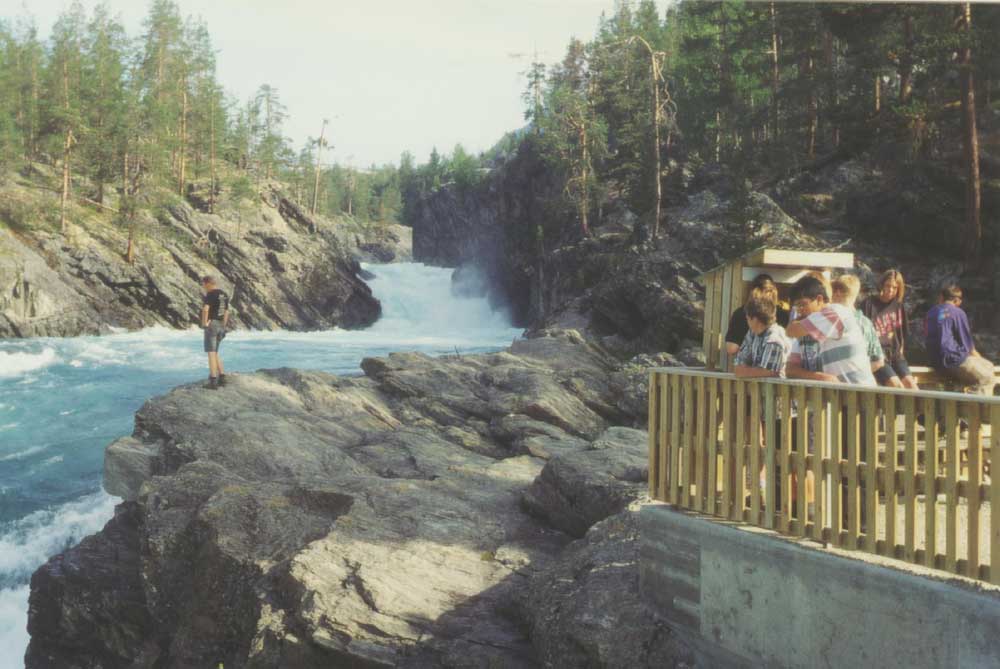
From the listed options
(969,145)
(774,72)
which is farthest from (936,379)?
(774,72)

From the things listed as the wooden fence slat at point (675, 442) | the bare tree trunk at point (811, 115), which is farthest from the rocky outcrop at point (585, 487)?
the bare tree trunk at point (811, 115)

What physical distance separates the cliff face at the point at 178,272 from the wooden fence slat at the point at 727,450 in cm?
3766

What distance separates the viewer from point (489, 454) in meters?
13.2

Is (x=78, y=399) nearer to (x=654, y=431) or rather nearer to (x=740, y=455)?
(x=654, y=431)

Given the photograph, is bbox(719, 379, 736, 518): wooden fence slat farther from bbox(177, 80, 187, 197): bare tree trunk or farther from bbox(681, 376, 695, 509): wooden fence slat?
bbox(177, 80, 187, 197): bare tree trunk

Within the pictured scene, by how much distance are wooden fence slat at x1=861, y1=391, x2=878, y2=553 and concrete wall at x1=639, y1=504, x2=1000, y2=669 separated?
17 cm

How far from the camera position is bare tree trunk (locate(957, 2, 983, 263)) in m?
21.4

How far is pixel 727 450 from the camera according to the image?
6.00 metres

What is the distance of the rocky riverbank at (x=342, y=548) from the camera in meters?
6.73

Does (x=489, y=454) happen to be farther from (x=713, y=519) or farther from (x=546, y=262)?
(x=546, y=262)

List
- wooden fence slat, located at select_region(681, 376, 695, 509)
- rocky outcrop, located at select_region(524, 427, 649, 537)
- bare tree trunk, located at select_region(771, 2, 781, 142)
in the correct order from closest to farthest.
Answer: wooden fence slat, located at select_region(681, 376, 695, 509)
rocky outcrop, located at select_region(524, 427, 649, 537)
bare tree trunk, located at select_region(771, 2, 781, 142)

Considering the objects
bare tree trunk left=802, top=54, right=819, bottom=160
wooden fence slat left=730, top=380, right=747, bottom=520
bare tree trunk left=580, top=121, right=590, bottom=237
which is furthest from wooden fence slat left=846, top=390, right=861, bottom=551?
bare tree trunk left=580, top=121, right=590, bottom=237

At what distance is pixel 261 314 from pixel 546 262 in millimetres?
18707

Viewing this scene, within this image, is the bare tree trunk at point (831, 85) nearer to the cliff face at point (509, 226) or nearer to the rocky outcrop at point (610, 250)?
the rocky outcrop at point (610, 250)
